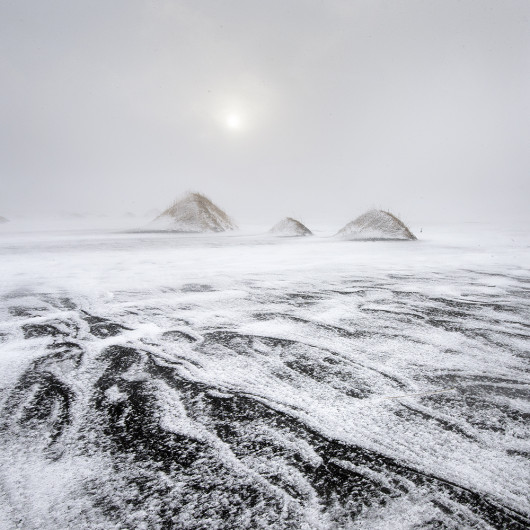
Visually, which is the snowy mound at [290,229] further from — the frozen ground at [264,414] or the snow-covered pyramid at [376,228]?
the frozen ground at [264,414]

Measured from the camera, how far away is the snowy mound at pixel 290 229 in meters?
11.3

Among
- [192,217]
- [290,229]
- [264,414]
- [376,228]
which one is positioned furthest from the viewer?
[192,217]

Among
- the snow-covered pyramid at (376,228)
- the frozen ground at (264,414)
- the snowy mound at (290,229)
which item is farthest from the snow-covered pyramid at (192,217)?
the frozen ground at (264,414)

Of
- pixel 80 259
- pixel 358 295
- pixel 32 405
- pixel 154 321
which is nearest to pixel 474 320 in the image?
pixel 358 295

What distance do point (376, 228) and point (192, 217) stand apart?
6.17 m

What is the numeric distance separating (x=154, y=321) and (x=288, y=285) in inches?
61.5

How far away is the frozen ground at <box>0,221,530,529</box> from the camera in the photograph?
0.80m

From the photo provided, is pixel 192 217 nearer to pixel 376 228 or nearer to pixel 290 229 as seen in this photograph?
pixel 290 229

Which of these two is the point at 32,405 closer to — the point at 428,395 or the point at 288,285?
the point at 428,395

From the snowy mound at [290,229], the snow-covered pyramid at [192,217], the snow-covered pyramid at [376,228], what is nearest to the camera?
the snow-covered pyramid at [376,228]

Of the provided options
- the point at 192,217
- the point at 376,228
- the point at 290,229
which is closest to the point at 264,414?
the point at 376,228

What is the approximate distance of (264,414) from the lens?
118 cm

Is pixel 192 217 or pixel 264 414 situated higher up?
pixel 192 217

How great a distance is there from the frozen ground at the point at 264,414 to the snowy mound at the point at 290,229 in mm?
8597
